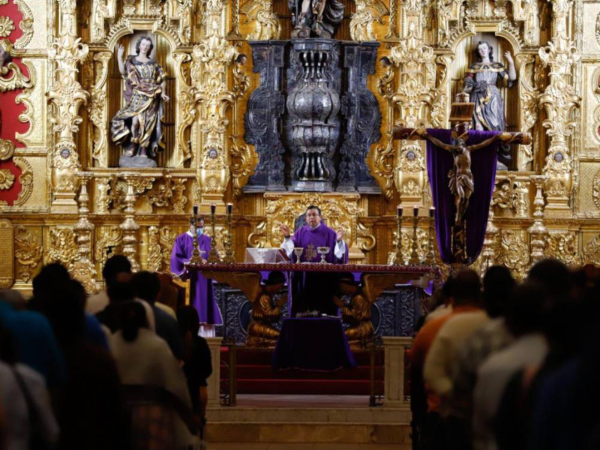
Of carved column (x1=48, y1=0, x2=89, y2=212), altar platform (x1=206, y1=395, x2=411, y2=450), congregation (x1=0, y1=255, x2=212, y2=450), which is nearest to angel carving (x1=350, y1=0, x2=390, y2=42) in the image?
carved column (x1=48, y1=0, x2=89, y2=212)

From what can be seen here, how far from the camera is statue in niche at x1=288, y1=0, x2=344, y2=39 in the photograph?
65.2 feet

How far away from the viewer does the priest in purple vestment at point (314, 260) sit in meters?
15.7

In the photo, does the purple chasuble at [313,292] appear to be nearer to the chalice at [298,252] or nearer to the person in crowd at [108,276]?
the chalice at [298,252]

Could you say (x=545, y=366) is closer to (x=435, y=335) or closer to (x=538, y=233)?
(x=435, y=335)

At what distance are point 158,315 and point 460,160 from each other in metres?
8.07

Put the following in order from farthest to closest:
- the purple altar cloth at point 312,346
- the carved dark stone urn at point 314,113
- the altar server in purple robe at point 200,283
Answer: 1. the carved dark stone urn at point 314,113
2. the altar server in purple robe at point 200,283
3. the purple altar cloth at point 312,346

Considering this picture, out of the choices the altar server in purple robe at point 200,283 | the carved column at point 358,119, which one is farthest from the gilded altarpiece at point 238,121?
the altar server in purple robe at point 200,283

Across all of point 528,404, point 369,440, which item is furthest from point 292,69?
point 528,404

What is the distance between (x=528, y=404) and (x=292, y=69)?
14.9m

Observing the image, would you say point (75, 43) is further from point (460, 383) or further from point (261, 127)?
point (460, 383)

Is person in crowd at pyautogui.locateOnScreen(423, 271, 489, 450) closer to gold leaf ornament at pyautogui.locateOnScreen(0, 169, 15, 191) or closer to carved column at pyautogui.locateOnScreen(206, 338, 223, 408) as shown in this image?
carved column at pyautogui.locateOnScreen(206, 338, 223, 408)

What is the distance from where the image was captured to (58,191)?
781 inches

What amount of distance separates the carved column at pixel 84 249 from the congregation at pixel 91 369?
9897mm

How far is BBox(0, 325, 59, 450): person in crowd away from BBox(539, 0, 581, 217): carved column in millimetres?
14916
